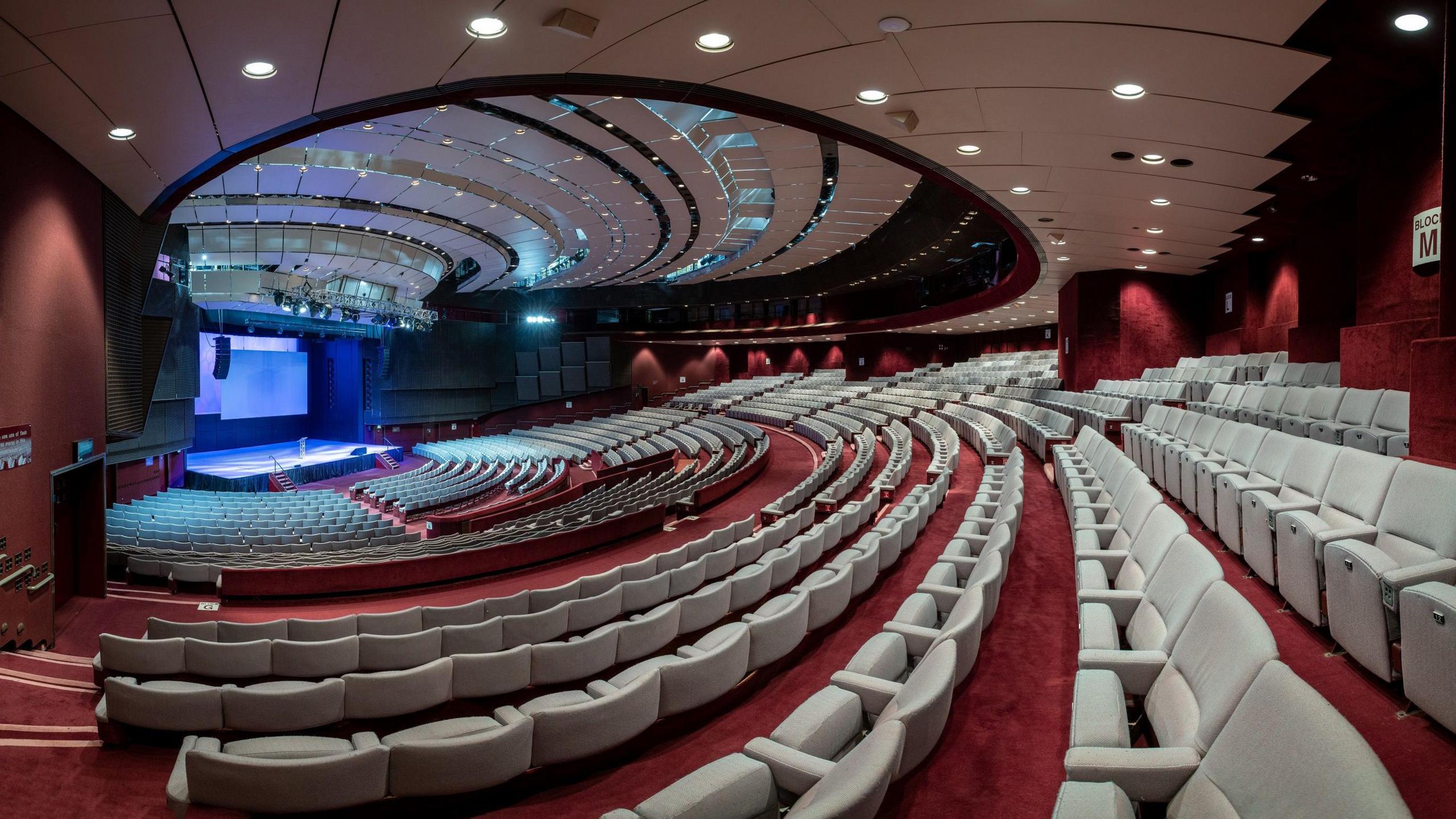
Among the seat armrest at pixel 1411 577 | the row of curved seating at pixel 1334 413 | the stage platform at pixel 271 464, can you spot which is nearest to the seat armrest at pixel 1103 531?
the row of curved seating at pixel 1334 413

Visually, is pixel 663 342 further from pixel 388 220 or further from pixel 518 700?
pixel 518 700

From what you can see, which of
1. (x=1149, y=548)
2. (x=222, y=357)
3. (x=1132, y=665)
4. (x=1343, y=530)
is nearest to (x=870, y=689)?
(x=1132, y=665)

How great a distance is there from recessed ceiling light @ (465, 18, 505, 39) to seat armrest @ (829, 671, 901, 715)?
393 centimetres

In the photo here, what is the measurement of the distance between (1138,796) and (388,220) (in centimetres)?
1491

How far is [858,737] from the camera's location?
224cm

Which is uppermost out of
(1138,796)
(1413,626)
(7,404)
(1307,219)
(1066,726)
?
(1307,219)

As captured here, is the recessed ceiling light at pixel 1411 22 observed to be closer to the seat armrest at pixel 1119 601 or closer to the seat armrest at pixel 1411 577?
the seat armrest at pixel 1411 577

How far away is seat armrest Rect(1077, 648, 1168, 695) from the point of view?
211 centimetres

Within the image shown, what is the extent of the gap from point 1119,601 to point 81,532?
337 inches

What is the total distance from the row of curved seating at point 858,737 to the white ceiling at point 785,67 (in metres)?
3.04

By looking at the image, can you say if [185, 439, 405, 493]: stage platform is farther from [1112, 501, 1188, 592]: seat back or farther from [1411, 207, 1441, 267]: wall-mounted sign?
[1411, 207, 1441, 267]: wall-mounted sign

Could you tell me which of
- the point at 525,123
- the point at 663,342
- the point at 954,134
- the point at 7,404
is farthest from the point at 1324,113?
the point at 663,342

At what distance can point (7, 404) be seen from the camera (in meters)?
5.03

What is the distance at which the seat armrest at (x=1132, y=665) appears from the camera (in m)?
2.11
